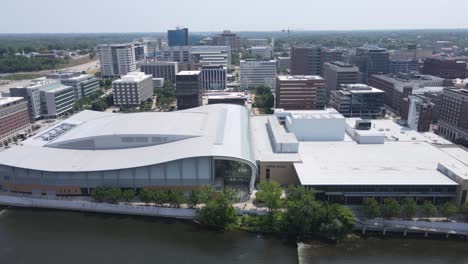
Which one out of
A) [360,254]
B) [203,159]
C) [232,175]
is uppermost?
[203,159]

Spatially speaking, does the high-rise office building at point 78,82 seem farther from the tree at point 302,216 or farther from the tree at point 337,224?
the tree at point 337,224

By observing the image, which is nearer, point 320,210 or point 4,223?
point 320,210

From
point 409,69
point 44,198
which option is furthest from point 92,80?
point 409,69

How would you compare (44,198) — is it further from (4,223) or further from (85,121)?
(85,121)

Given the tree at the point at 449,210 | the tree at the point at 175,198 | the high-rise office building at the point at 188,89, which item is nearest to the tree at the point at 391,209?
the tree at the point at 449,210

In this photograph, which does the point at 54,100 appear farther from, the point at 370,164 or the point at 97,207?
the point at 370,164
